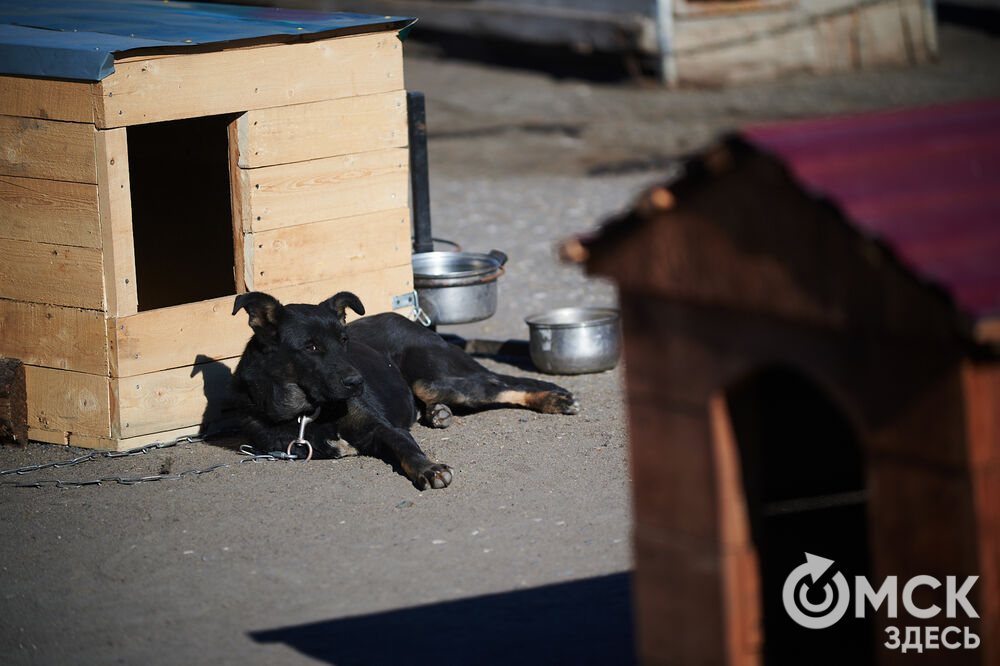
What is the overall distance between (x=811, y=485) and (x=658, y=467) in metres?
0.70

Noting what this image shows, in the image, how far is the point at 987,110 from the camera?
3.27 m

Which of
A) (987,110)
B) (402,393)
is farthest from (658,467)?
(402,393)

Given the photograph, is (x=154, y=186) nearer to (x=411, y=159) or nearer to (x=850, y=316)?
(x=411, y=159)

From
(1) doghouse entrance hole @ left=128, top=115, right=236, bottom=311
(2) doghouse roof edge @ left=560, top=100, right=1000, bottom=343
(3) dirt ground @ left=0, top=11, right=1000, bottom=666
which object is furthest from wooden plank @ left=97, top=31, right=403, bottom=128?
(2) doghouse roof edge @ left=560, top=100, right=1000, bottom=343

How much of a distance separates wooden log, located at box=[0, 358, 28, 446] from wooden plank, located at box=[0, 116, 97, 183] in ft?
A: 3.64

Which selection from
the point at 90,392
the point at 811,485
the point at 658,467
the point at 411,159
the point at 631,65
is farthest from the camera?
the point at 631,65

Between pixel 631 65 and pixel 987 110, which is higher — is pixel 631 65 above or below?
above

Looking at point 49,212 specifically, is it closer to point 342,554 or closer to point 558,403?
point 342,554

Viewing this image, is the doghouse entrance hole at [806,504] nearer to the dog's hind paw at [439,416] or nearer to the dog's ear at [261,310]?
the dog's ear at [261,310]

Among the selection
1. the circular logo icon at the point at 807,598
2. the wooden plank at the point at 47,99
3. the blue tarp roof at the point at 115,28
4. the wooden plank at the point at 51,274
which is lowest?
the circular logo icon at the point at 807,598

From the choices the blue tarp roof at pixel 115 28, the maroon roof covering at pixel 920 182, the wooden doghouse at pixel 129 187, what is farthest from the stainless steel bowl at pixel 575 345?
the maroon roof covering at pixel 920 182

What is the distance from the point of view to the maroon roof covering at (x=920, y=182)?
2627mm

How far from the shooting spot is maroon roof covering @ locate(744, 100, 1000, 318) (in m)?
2.63

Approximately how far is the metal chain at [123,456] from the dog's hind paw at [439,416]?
96 centimetres
